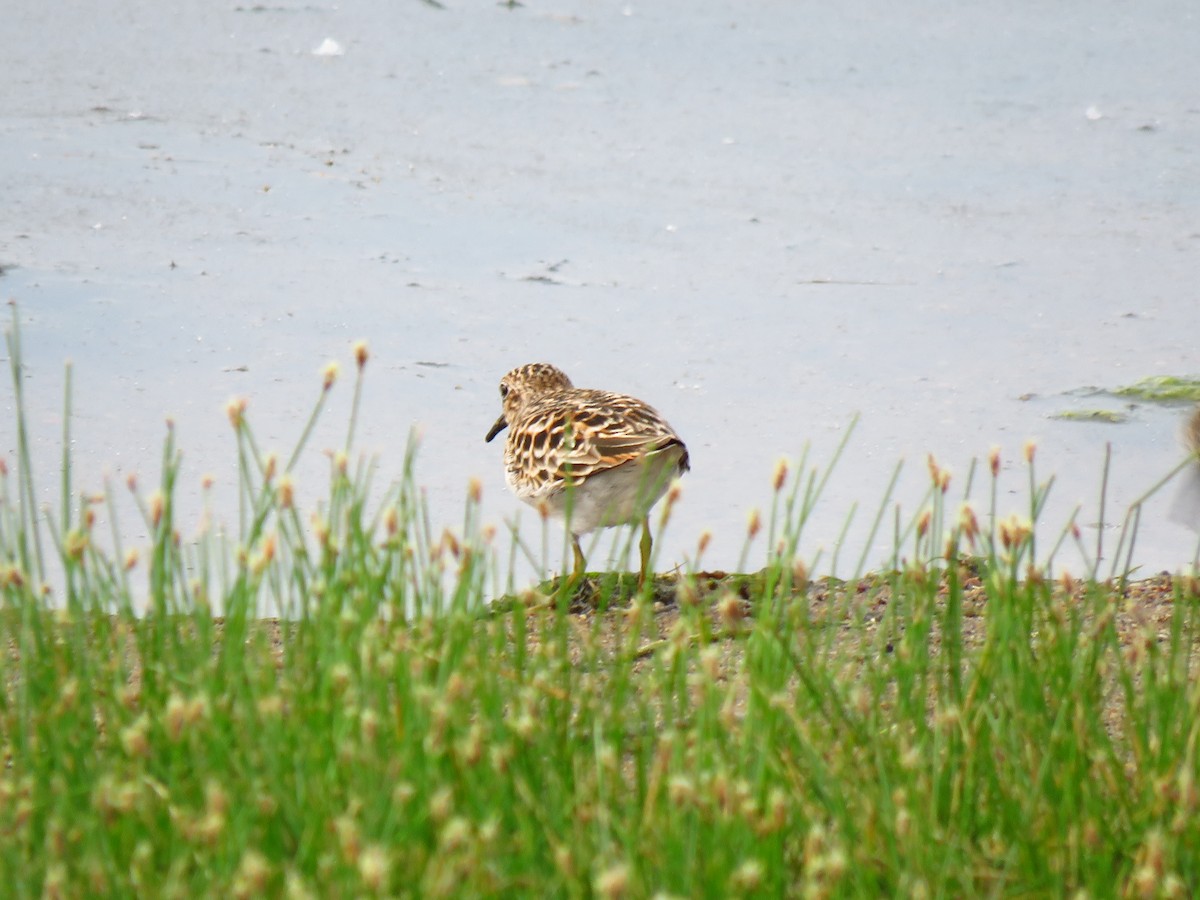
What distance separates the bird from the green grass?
4.34ft

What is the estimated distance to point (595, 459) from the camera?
13.7 ft

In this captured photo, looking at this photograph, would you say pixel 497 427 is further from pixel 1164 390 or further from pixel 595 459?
pixel 1164 390

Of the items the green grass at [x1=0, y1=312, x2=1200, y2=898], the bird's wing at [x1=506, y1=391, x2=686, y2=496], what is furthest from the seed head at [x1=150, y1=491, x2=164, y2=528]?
the bird's wing at [x1=506, y1=391, x2=686, y2=496]

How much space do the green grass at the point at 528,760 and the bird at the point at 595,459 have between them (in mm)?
1323

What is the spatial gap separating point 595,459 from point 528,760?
1736mm

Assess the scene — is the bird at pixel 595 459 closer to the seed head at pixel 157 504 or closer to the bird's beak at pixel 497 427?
the bird's beak at pixel 497 427

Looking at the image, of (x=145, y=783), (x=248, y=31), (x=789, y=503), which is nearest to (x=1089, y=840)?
(x=789, y=503)

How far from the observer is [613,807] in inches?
93.9

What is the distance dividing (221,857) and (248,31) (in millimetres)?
7417

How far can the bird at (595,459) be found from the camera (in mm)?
4168

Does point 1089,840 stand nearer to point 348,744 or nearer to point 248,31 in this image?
point 348,744

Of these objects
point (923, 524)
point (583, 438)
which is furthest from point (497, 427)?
point (923, 524)

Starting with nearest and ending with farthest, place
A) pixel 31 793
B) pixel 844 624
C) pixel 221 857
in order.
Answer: pixel 221 857 < pixel 31 793 < pixel 844 624

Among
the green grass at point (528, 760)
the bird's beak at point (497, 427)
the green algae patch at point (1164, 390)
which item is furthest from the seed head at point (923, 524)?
the green algae patch at point (1164, 390)
